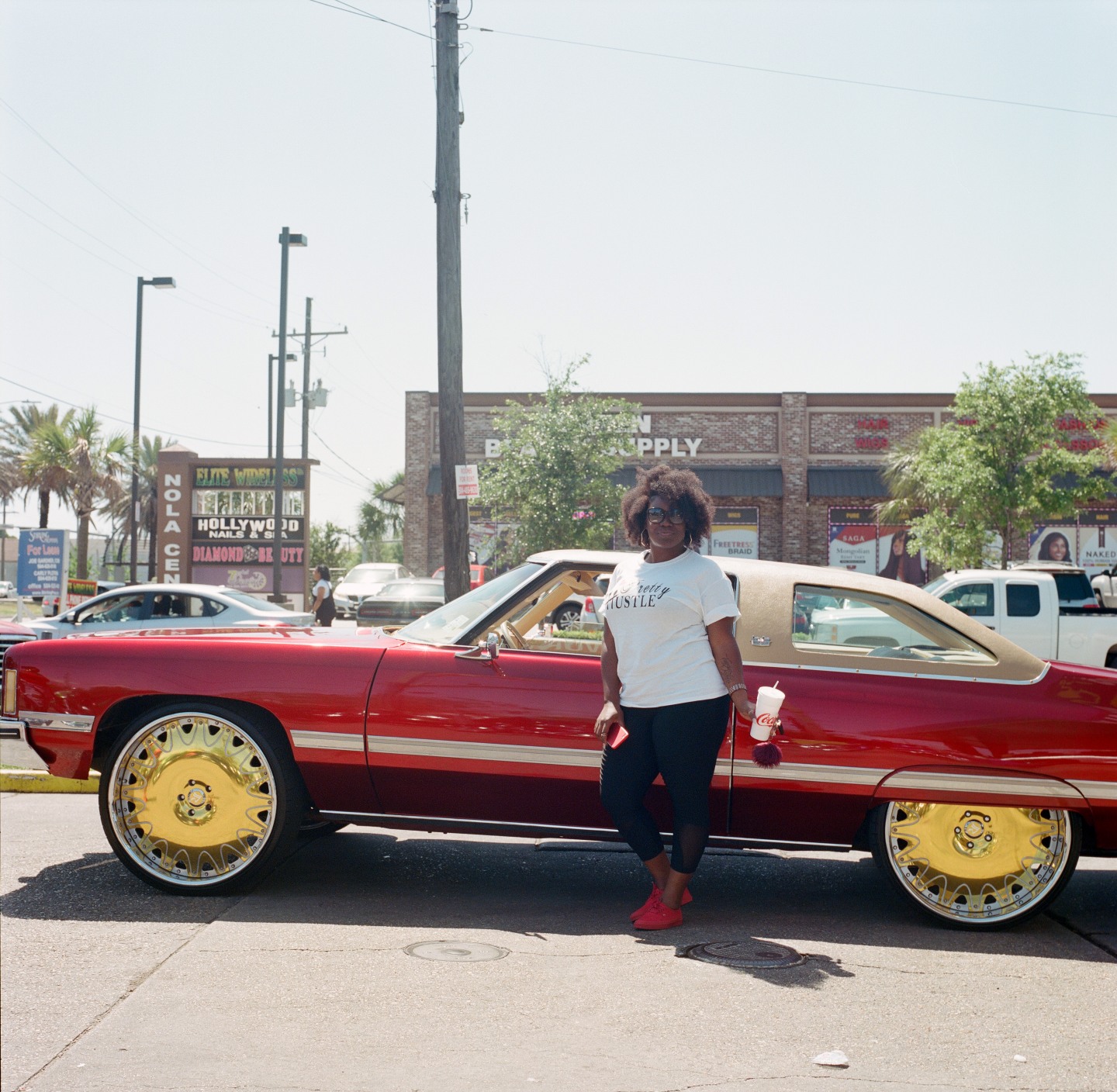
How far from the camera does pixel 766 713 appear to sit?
14.8 feet

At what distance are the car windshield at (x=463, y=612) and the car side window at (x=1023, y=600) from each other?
38.5 ft

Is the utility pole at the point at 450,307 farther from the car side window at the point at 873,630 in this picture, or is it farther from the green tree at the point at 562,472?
the green tree at the point at 562,472

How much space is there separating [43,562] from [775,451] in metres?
22.6

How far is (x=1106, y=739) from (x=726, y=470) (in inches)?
1157

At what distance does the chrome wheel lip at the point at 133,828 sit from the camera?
502 centimetres

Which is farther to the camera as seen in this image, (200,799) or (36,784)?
(36,784)

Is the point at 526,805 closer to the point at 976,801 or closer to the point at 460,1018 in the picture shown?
the point at 460,1018

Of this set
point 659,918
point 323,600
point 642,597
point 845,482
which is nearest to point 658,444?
point 845,482

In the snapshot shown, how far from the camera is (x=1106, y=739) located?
16.0ft

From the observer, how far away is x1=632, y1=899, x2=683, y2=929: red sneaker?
4699mm

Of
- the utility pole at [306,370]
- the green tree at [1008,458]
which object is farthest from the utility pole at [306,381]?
the green tree at [1008,458]

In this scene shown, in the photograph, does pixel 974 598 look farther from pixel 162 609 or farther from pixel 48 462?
pixel 48 462

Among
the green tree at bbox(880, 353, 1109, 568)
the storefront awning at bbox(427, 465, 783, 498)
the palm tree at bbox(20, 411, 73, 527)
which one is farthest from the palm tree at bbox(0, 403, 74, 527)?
the green tree at bbox(880, 353, 1109, 568)

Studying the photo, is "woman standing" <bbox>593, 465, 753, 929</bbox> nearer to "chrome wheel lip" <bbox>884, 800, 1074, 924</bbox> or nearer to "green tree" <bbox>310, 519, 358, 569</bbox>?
"chrome wheel lip" <bbox>884, 800, 1074, 924</bbox>
